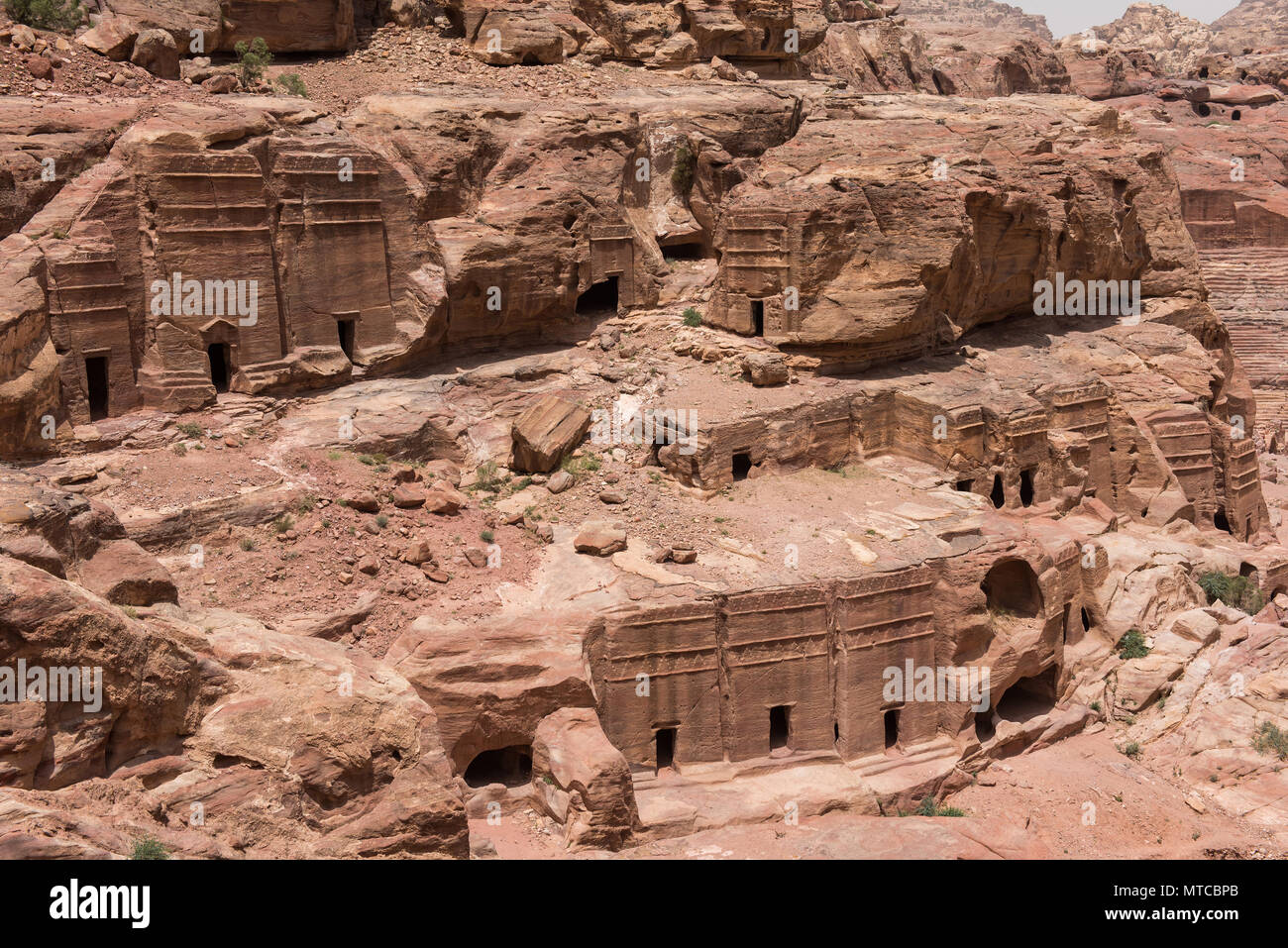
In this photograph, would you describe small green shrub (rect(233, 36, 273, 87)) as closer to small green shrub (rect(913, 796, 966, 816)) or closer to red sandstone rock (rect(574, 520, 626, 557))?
red sandstone rock (rect(574, 520, 626, 557))

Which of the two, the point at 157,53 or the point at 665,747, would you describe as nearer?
the point at 665,747

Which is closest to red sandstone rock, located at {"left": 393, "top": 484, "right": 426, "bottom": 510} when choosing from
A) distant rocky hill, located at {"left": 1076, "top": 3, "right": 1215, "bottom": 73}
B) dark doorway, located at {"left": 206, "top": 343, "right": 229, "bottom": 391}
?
dark doorway, located at {"left": 206, "top": 343, "right": 229, "bottom": 391}

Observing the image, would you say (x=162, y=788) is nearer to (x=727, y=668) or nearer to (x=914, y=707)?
(x=727, y=668)

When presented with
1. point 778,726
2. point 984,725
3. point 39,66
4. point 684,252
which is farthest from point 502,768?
point 684,252

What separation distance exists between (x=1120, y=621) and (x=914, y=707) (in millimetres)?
6389

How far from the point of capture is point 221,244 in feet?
75.4

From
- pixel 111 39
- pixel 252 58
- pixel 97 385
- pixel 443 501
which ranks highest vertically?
pixel 111 39

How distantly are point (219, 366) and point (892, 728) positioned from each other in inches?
579

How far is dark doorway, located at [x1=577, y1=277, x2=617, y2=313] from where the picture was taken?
29734 mm

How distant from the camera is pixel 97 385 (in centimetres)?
2241

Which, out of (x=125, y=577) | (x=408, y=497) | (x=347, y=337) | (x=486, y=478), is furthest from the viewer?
(x=347, y=337)

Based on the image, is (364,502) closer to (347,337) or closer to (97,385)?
(347,337)

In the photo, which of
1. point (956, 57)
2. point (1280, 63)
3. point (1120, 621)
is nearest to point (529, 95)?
point (1120, 621)

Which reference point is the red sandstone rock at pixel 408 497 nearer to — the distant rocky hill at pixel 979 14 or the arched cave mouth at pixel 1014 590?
the arched cave mouth at pixel 1014 590
